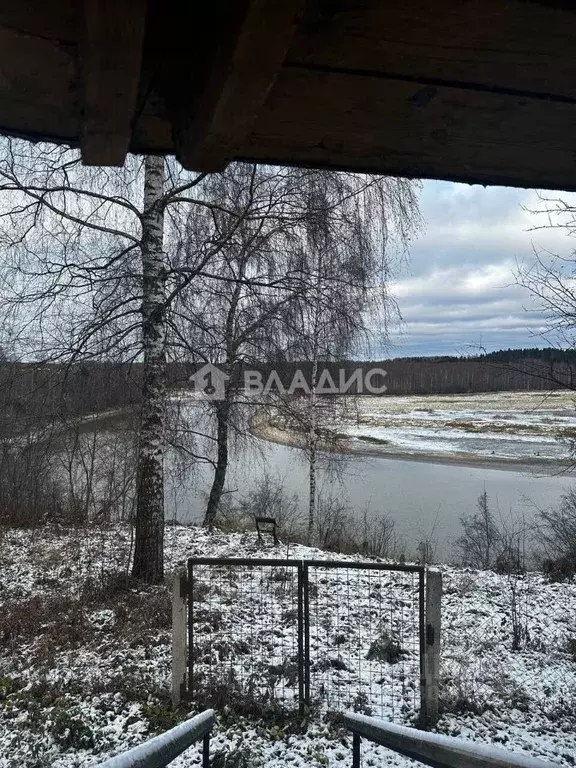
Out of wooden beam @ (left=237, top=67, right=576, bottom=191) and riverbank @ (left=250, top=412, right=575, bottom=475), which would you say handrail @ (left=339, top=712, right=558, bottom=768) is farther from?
riverbank @ (left=250, top=412, right=575, bottom=475)

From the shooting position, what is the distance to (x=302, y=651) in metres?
3.92

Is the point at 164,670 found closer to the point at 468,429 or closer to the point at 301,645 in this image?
the point at 301,645

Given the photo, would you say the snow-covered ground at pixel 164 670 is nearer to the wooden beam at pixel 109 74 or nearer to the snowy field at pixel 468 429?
the wooden beam at pixel 109 74

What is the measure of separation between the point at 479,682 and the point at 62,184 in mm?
6807

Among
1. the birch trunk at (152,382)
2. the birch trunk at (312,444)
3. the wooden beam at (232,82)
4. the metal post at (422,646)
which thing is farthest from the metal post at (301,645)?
the birch trunk at (312,444)

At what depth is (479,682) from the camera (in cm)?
424

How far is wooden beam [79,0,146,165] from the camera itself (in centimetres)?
76

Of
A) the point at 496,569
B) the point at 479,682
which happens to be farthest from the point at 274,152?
the point at 496,569

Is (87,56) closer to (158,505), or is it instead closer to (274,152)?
(274,152)

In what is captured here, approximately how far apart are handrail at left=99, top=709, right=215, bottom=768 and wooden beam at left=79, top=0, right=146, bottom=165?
1481mm

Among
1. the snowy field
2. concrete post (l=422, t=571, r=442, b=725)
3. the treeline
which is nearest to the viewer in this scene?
concrete post (l=422, t=571, r=442, b=725)

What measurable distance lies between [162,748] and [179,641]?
→ 7.80 feet

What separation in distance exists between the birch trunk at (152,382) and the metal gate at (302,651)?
1239 mm

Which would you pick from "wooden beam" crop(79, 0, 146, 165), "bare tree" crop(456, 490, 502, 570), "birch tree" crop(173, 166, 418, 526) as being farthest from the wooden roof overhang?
"bare tree" crop(456, 490, 502, 570)
